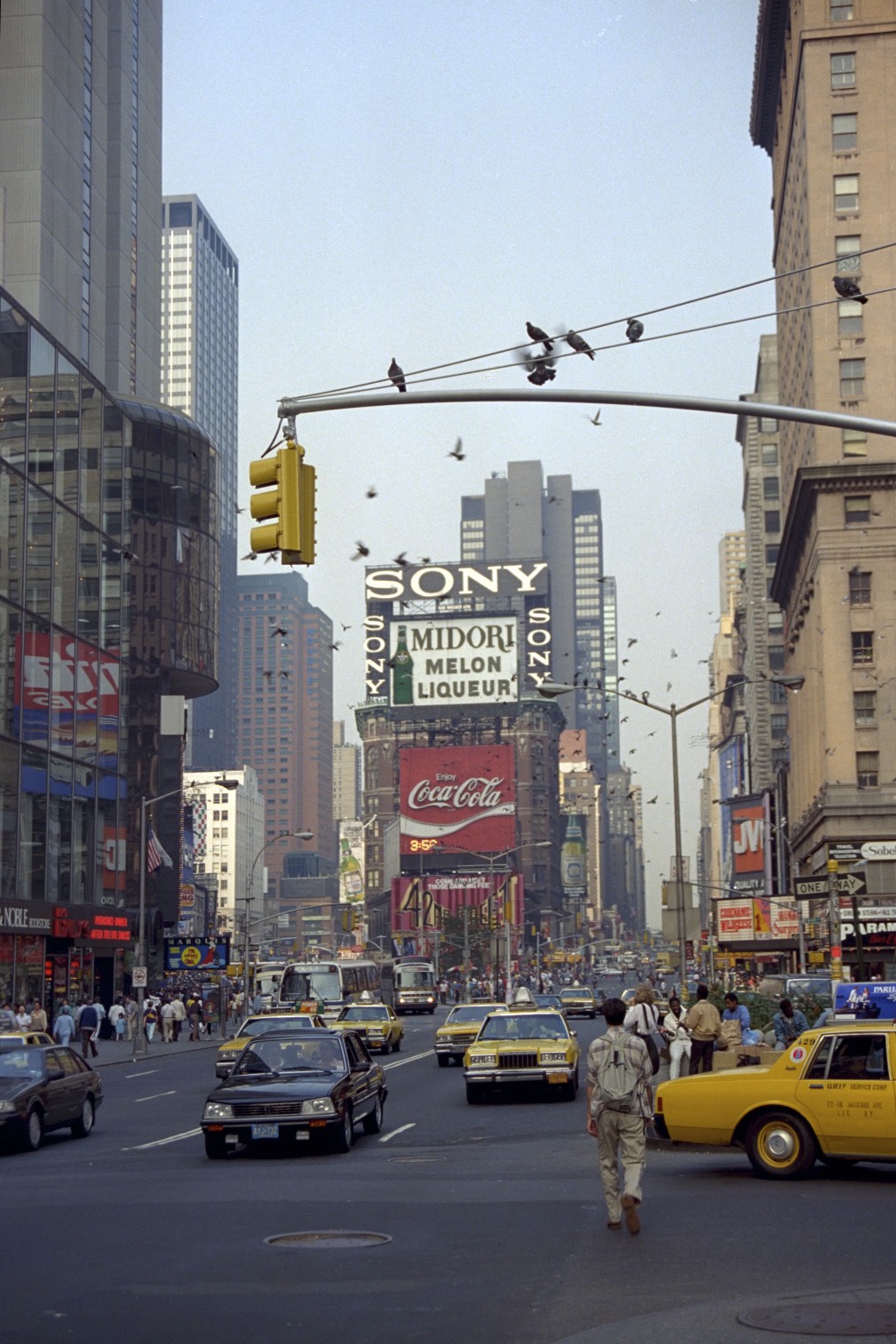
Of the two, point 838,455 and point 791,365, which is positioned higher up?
point 791,365

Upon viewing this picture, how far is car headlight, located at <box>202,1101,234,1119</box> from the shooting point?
1942cm

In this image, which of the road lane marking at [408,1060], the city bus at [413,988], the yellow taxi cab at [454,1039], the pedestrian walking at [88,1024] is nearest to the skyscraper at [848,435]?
the city bus at [413,988]

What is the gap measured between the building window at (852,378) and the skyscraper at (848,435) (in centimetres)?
6

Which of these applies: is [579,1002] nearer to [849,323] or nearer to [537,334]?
[849,323]

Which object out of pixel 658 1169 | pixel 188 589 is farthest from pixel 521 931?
pixel 658 1169

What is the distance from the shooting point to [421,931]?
17450cm

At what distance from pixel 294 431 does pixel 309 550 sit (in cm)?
153

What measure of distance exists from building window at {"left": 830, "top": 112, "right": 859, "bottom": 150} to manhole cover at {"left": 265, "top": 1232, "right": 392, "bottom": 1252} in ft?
242

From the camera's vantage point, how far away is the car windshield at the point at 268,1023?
2959cm

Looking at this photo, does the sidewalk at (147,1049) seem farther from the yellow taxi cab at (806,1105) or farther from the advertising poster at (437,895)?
the advertising poster at (437,895)

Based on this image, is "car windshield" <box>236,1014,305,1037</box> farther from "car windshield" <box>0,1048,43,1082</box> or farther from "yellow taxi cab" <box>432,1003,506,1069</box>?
"yellow taxi cab" <box>432,1003,506,1069</box>

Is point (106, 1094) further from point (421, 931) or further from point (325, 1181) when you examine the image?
point (421, 931)

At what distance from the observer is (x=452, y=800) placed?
179 meters

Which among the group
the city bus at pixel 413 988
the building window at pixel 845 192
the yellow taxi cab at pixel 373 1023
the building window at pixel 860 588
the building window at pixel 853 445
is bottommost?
the city bus at pixel 413 988
